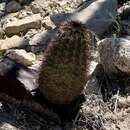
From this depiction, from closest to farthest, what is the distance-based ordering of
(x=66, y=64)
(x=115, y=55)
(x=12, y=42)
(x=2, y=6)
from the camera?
(x=66, y=64)
(x=115, y=55)
(x=12, y=42)
(x=2, y=6)

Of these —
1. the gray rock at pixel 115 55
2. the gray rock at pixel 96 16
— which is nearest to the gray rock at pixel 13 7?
the gray rock at pixel 96 16

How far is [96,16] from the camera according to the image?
450cm

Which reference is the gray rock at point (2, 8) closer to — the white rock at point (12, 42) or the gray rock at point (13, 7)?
the gray rock at point (13, 7)

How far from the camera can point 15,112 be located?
281 cm

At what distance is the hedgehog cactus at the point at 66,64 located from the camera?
8.37ft

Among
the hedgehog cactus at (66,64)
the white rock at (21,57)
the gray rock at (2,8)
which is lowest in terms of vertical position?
the gray rock at (2,8)

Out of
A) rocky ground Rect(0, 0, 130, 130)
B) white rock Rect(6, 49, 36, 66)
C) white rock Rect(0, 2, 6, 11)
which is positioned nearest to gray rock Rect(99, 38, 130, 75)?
rocky ground Rect(0, 0, 130, 130)

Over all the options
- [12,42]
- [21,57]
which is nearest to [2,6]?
[12,42]

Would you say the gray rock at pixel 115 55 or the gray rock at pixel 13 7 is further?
the gray rock at pixel 13 7

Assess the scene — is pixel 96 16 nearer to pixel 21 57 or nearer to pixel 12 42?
pixel 12 42

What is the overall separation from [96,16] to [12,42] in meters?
0.92

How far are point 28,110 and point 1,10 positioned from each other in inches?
94.1

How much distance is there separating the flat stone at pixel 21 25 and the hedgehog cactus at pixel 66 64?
172 cm

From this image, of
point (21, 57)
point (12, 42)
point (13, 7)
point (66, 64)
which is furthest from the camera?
point (13, 7)
